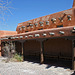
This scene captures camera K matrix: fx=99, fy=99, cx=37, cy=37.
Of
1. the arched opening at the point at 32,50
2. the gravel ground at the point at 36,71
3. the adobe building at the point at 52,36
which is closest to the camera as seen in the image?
the gravel ground at the point at 36,71

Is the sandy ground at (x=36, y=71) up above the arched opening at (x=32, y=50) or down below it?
below

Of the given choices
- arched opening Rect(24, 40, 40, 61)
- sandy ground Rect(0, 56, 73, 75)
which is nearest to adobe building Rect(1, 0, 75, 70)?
arched opening Rect(24, 40, 40, 61)

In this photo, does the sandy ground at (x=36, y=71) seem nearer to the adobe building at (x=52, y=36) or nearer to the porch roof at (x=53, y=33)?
the adobe building at (x=52, y=36)

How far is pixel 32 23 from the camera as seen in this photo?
14.4 m

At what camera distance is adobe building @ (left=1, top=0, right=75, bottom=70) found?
8.54 metres

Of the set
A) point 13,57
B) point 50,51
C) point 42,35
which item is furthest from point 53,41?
point 13,57

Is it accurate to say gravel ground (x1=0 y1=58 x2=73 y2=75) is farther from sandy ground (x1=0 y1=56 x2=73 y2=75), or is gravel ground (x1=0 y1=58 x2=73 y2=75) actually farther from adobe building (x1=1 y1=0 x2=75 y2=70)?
adobe building (x1=1 y1=0 x2=75 y2=70)

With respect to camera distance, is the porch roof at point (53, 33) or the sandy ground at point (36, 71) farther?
the porch roof at point (53, 33)

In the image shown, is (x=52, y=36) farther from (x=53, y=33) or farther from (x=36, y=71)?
(x=36, y=71)

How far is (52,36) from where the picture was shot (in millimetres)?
8578

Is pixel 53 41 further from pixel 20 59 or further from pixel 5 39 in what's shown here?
pixel 5 39

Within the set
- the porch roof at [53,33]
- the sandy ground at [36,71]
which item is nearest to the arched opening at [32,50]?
the porch roof at [53,33]

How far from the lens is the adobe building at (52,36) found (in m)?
8.54

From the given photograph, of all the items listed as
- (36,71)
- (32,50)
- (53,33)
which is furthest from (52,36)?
(32,50)
